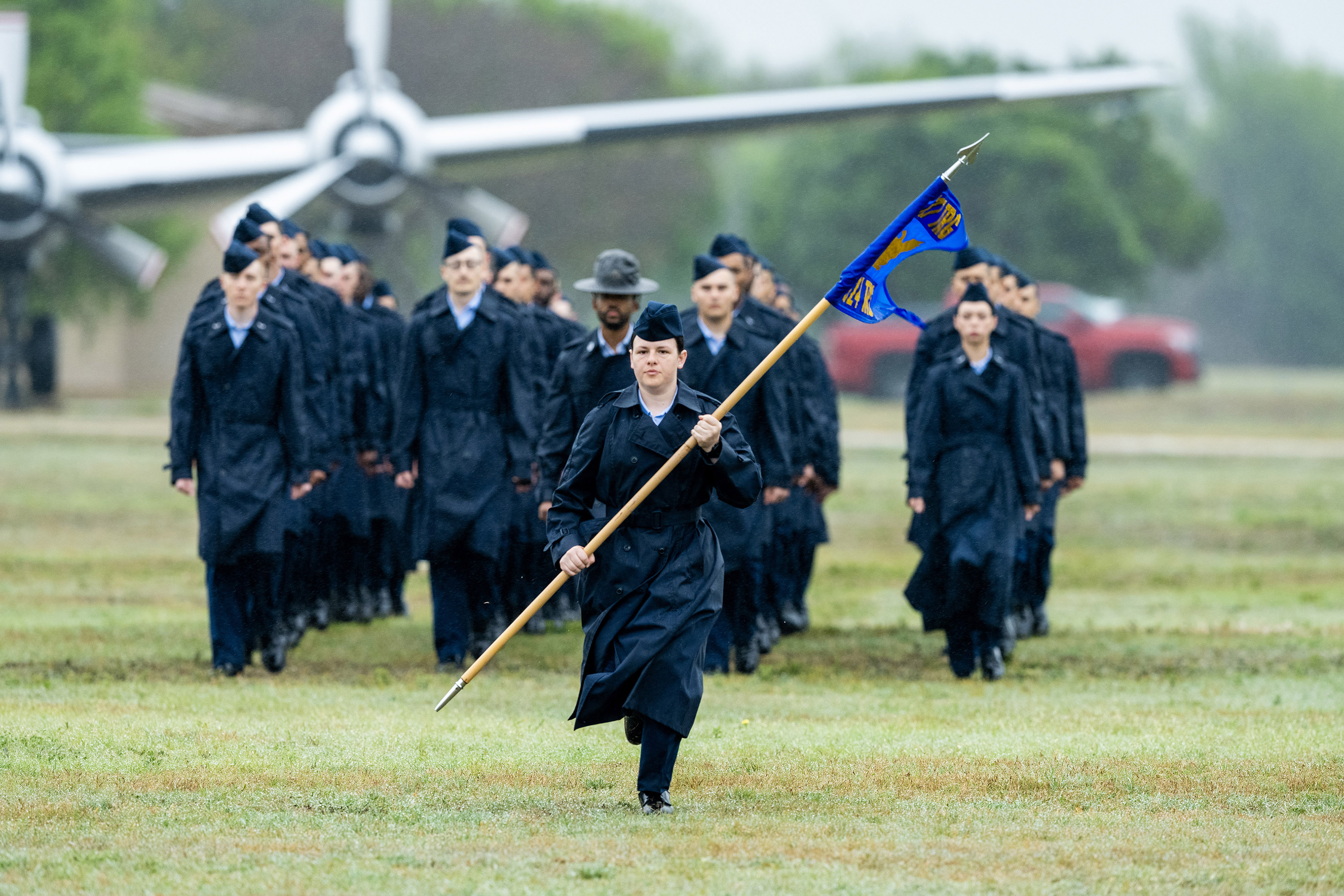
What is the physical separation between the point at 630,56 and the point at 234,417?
60778 millimetres

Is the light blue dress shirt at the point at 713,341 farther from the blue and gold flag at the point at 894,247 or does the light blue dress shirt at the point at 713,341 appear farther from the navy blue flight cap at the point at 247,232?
the blue and gold flag at the point at 894,247

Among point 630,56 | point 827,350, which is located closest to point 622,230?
point 630,56

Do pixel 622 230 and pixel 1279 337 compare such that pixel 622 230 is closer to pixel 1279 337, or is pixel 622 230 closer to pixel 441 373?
A: pixel 1279 337

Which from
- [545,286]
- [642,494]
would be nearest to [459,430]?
[545,286]

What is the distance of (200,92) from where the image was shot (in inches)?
2758

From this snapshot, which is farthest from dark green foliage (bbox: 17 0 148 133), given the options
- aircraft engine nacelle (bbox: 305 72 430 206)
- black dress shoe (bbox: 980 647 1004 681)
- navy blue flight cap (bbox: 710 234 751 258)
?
black dress shoe (bbox: 980 647 1004 681)

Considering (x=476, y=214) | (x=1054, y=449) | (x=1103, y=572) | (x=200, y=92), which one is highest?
(x=200, y=92)

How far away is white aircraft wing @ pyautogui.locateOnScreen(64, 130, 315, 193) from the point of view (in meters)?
29.9

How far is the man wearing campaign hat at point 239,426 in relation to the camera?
10320 millimetres

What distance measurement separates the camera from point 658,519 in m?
7.27

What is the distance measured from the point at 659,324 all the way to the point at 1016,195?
52.9 meters

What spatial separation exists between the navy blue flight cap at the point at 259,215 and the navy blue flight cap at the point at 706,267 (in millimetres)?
2328

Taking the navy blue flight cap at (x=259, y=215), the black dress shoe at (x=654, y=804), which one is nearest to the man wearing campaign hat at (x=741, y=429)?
the navy blue flight cap at (x=259, y=215)

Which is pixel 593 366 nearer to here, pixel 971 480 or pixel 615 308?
pixel 615 308
